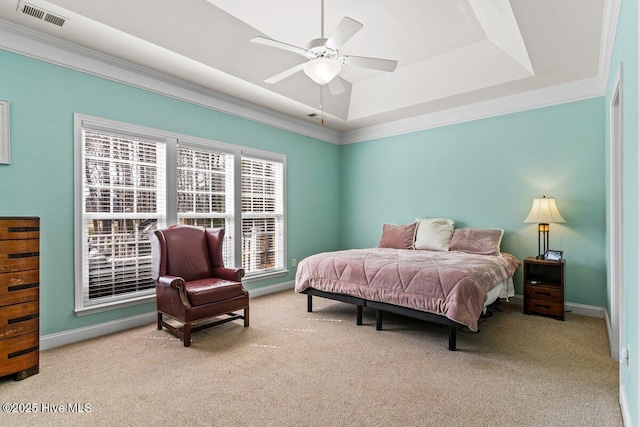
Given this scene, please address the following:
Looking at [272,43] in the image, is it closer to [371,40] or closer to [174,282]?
[371,40]

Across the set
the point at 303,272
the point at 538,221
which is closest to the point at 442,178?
the point at 538,221

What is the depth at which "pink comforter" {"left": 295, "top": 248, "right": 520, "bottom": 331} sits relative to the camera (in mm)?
2771

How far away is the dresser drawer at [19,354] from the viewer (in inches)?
89.2

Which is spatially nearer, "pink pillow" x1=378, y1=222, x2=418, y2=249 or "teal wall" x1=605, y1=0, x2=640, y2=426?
"teal wall" x1=605, y1=0, x2=640, y2=426

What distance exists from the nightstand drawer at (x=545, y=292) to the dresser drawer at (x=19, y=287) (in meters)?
4.68

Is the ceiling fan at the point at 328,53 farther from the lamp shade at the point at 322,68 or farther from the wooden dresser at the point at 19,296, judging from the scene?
the wooden dresser at the point at 19,296

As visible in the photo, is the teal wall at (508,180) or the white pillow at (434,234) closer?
the teal wall at (508,180)

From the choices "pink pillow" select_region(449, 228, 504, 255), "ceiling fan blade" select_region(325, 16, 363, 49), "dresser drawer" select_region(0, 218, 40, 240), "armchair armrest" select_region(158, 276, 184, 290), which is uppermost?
"ceiling fan blade" select_region(325, 16, 363, 49)

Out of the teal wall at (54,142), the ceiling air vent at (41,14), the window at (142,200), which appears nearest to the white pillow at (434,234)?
the window at (142,200)

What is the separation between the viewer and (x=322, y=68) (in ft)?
8.61

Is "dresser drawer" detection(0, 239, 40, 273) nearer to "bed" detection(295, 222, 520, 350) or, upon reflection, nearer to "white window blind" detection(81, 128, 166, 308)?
"white window blind" detection(81, 128, 166, 308)

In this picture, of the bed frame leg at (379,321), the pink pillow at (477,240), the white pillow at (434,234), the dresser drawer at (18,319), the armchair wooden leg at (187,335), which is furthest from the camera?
the white pillow at (434,234)

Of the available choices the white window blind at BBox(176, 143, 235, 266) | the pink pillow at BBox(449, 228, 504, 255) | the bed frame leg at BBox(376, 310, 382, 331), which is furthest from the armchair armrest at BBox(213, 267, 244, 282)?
the pink pillow at BBox(449, 228, 504, 255)

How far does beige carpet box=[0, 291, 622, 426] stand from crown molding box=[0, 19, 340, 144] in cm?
259
